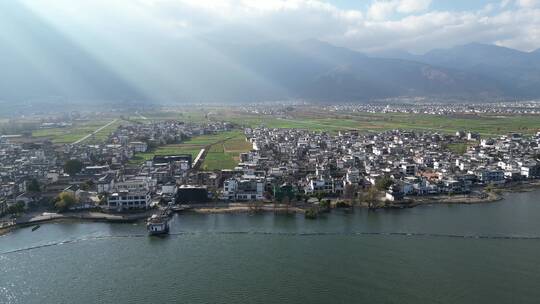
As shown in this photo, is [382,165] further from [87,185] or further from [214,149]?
[87,185]

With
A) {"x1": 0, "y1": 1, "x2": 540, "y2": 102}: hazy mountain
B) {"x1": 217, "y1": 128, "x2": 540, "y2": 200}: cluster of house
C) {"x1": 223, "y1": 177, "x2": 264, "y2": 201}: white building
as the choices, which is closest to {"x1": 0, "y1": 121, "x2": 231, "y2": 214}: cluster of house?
{"x1": 223, "y1": 177, "x2": 264, "y2": 201}: white building

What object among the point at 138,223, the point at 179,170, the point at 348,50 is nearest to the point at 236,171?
the point at 179,170

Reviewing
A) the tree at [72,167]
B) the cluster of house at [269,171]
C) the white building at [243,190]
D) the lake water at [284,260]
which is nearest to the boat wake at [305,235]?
the lake water at [284,260]

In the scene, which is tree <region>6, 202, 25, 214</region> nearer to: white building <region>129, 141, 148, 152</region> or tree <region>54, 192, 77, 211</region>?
tree <region>54, 192, 77, 211</region>

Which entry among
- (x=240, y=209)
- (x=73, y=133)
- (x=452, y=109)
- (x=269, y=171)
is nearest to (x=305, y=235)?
(x=240, y=209)

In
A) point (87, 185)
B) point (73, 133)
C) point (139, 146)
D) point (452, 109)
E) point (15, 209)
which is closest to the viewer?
point (15, 209)

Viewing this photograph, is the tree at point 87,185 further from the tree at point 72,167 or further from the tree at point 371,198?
the tree at point 371,198
